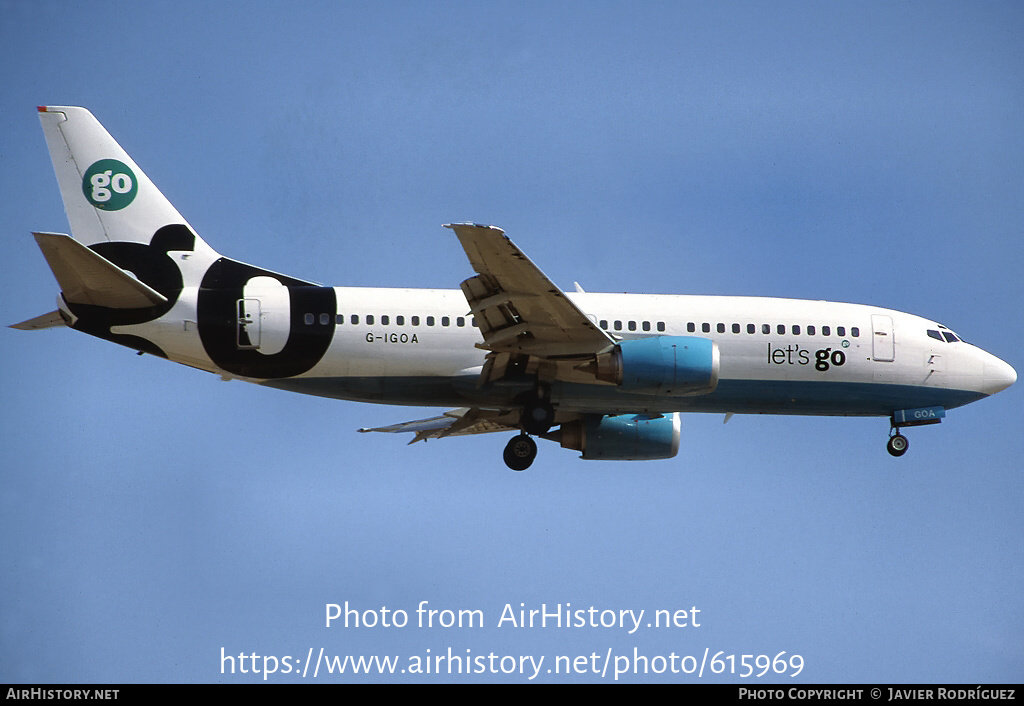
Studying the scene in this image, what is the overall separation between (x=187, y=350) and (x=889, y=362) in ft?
59.1

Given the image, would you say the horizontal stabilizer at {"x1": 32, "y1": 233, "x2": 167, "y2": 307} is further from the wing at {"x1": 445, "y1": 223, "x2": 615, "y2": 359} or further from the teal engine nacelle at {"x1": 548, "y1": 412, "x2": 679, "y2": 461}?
the teal engine nacelle at {"x1": 548, "y1": 412, "x2": 679, "y2": 461}

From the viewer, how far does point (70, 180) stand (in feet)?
104

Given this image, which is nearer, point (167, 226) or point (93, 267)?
point (93, 267)

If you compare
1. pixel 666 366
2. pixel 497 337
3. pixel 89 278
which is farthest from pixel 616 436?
pixel 89 278

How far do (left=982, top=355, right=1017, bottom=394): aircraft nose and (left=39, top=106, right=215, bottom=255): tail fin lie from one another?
20.9 meters

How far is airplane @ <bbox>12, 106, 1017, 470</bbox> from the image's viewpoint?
29.5 meters

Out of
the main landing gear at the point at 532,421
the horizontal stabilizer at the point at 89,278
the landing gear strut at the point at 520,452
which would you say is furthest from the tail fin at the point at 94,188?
the landing gear strut at the point at 520,452

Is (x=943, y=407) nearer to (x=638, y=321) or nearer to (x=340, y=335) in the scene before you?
(x=638, y=321)

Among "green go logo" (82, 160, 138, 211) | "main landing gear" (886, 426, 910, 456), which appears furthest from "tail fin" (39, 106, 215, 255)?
"main landing gear" (886, 426, 910, 456)

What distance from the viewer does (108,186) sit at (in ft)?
104

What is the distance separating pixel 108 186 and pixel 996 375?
23.9 metres

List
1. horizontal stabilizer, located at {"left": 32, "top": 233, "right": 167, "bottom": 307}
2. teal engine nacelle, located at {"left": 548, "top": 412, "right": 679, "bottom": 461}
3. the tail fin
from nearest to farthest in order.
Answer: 1. horizontal stabilizer, located at {"left": 32, "top": 233, "right": 167, "bottom": 307}
2. the tail fin
3. teal engine nacelle, located at {"left": 548, "top": 412, "right": 679, "bottom": 461}
